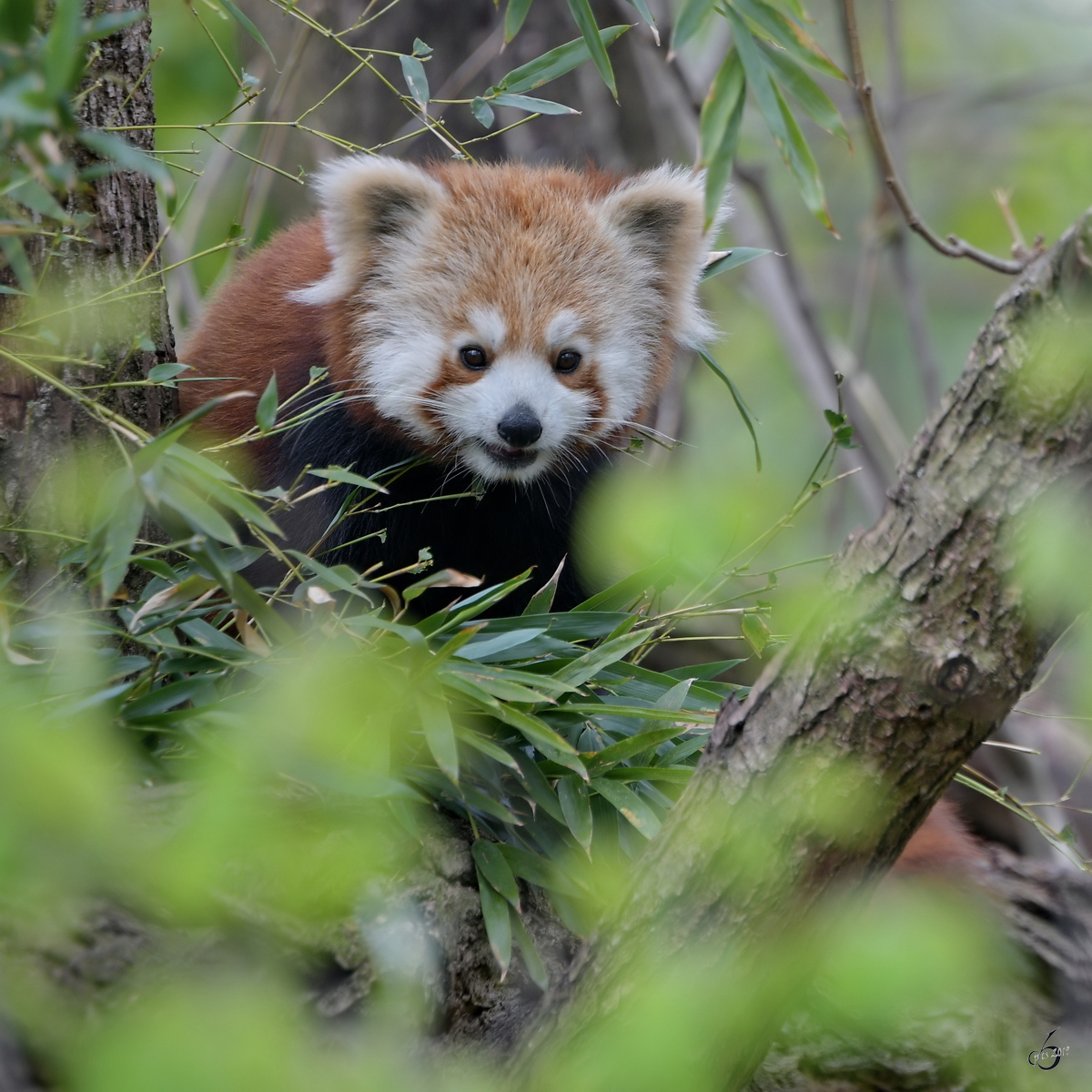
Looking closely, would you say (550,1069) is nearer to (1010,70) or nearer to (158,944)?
(158,944)

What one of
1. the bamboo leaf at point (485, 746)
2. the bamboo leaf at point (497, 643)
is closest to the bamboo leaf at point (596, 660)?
the bamboo leaf at point (497, 643)

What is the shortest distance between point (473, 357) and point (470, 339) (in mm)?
44

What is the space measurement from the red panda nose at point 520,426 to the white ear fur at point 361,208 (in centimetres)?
51

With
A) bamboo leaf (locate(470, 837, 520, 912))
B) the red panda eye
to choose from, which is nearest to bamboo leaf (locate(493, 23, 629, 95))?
the red panda eye

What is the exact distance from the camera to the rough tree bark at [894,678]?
114 centimetres

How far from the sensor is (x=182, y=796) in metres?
1.55

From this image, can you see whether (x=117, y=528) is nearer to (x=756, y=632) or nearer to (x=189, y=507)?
(x=189, y=507)

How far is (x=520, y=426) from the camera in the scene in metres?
2.49

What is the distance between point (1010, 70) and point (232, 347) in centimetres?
753

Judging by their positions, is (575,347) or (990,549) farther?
(575,347)

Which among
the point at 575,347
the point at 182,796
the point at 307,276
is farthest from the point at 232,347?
the point at 182,796

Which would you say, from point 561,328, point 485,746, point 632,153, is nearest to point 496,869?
point 485,746

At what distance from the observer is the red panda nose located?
2492 mm

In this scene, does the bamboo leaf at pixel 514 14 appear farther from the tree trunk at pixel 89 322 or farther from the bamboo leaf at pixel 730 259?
the bamboo leaf at pixel 730 259
